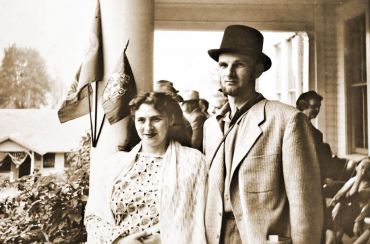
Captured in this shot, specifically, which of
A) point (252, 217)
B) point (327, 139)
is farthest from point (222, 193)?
point (327, 139)

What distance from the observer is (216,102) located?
5.78 ft

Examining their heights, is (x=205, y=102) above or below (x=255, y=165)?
above

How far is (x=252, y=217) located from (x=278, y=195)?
13 cm

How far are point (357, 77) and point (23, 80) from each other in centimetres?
155

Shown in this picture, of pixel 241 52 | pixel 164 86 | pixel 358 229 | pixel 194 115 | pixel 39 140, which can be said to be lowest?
pixel 358 229

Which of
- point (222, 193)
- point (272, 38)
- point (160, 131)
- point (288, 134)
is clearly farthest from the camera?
point (272, 38)

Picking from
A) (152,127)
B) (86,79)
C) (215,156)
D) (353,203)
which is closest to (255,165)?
(215,156)

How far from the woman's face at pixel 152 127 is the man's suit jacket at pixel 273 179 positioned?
31cm

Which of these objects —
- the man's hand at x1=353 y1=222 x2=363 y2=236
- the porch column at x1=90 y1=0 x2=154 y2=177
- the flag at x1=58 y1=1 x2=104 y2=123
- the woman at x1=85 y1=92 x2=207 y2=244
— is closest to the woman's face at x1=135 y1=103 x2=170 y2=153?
the woman at x1=85 y1=92 x2=207 y2=244

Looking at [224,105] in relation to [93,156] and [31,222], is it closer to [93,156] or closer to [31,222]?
[93,156]

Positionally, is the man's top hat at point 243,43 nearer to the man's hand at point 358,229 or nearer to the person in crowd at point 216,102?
the person in crowd at point 216,102

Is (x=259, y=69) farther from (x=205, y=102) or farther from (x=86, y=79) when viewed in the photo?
(x=86, y=79)

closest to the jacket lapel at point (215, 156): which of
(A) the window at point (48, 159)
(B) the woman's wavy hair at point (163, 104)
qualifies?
(B) the woman's wavy hair at point (163, 104)

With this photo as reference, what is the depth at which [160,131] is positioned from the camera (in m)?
1.71
